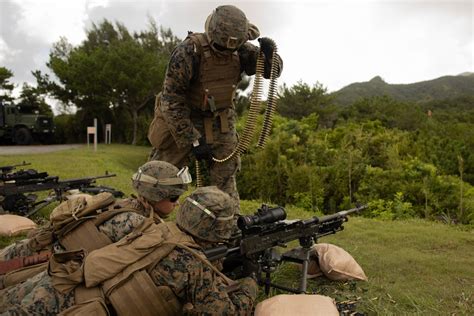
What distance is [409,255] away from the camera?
4965mm

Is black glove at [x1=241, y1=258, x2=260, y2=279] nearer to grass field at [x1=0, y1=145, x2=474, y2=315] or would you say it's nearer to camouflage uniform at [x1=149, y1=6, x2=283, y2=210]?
grass field at [x1=0, y1=145, x2=474, y2=315]

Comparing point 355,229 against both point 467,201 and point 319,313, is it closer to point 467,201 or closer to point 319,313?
point 467,201

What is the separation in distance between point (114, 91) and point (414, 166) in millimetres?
21144

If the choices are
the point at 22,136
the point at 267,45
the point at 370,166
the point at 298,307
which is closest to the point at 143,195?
the point at 298,307

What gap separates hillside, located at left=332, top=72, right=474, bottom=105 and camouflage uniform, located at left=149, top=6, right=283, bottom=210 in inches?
1512

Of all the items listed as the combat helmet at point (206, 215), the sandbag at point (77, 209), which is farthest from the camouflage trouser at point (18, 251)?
the combat helmet at point (206, 215)

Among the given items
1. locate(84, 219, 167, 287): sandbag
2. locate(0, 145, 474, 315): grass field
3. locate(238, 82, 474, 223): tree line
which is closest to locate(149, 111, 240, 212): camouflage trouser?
locate(0, 145, 474, 315): grass field

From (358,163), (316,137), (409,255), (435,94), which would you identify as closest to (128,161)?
(316,137)

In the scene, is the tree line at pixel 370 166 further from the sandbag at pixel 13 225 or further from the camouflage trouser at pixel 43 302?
the camouflage trouser at pixel 43 302

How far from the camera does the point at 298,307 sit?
9.09 feet

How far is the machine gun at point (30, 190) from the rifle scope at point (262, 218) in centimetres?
310

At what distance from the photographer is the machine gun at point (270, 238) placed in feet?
10.4

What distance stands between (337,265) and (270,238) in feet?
2.81

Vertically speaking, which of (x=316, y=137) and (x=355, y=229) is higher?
(x=316, y=137)
